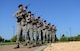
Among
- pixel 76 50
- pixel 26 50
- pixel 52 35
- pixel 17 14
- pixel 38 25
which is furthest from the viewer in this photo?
pixel 52 35

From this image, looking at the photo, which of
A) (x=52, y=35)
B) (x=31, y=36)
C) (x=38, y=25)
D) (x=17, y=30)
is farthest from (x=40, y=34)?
(x=52, y=35)

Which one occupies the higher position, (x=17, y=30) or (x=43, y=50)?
(x=17, y=30)

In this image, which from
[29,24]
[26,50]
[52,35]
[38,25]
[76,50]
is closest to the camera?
[76,50]

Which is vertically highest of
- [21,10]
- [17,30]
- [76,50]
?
[21,10]

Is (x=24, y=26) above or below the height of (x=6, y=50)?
above

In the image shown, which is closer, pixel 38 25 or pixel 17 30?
pixel 17 30

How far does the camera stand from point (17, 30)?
19062 mm

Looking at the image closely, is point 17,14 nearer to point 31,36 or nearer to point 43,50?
point 31,36

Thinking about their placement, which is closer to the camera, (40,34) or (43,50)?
(43,50)

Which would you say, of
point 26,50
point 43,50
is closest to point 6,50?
point 26,50

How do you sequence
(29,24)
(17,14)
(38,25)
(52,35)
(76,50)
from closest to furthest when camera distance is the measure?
(76,50), (17,14), (29,24), (38,25), (52,35)

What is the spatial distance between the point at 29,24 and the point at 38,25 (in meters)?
5.86

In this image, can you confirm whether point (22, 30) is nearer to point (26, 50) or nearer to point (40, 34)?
point (26, 50)

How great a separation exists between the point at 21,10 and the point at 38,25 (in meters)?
7.45
